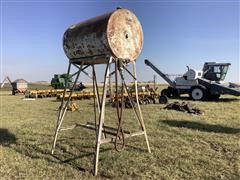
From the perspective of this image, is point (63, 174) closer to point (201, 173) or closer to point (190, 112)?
point (201, 173)

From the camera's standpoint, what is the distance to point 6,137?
8859 mm

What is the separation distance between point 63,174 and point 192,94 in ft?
54.9

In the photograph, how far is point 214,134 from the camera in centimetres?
887

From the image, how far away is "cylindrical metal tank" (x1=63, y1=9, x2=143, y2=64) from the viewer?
20.0 ft

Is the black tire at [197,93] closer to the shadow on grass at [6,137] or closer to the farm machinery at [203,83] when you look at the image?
the farm machinery at [203,83]

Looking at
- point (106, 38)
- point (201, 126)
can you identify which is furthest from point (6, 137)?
point (201, 126)

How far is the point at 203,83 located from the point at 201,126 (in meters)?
11.5

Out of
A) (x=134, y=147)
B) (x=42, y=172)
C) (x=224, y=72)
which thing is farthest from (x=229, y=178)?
(x=224, y=72)

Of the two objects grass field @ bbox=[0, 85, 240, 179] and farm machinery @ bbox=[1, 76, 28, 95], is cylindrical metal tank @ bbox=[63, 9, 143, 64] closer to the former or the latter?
grass field @ bbox=[0, 85, 240, 179]

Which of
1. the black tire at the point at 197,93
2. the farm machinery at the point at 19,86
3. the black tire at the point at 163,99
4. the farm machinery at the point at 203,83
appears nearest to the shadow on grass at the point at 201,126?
the black tire at the point at 163,99

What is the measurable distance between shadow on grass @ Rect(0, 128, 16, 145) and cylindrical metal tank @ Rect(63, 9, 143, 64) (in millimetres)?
3073

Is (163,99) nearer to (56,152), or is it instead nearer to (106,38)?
(56,152)

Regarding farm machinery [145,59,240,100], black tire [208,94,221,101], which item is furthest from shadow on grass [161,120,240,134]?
black tire [208,94,221,101]

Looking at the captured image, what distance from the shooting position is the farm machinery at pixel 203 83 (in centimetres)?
2045
